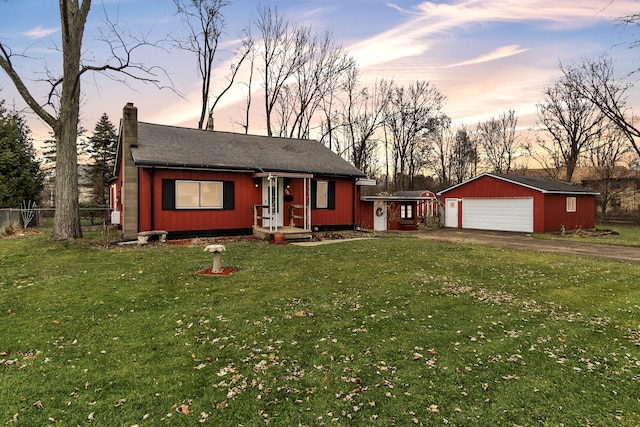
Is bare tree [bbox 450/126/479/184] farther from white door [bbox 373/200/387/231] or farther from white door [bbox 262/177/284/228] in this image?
white door [bbox 262/177/284/228]

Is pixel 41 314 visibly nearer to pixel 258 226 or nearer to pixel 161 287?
pixel 161 287

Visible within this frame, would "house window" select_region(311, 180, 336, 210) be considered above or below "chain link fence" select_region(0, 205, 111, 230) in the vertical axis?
above

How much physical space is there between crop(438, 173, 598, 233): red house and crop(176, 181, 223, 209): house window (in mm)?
17781

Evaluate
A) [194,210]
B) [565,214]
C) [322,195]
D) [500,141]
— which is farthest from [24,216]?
[500,141]

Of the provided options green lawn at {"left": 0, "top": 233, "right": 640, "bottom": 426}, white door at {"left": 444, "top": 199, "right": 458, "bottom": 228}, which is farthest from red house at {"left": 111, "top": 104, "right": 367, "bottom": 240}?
white door at {"left": 444, "top": 199, "right": 458, "bottom": 228}

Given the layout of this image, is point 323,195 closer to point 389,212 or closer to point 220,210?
point 220,210

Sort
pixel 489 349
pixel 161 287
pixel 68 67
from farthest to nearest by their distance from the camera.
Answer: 1. pixel 68 67
2. pixel 161 287
3. pixel 489 349

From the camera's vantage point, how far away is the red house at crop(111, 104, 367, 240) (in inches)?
499

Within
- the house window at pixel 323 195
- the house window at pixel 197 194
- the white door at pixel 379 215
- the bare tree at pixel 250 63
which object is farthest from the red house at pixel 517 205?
the bare tree at pixel 250 63

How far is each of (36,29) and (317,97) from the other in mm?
22207

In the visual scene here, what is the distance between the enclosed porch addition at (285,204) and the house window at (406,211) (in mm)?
7293

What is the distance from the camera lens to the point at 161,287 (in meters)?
6.52

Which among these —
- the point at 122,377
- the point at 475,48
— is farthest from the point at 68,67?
the point at 475,48

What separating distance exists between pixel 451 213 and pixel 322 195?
12963 mm
